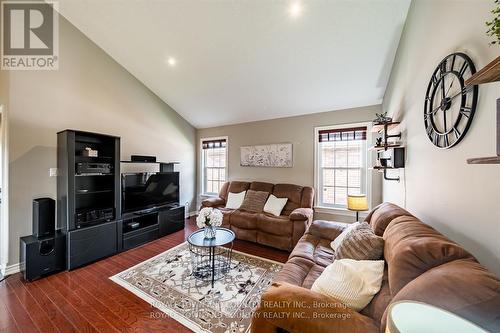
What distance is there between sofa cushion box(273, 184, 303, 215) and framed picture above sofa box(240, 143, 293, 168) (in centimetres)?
47

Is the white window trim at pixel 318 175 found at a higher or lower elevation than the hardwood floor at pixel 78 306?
higher

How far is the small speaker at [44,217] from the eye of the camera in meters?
2.51

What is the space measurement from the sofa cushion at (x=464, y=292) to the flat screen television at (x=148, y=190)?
3.70 meters

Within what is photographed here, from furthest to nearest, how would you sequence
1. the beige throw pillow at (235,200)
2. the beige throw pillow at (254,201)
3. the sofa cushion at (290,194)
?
the beige throw pillow at (235,200) < the beige throw pillow at (254,201) < the sofa cushion at (290,194)

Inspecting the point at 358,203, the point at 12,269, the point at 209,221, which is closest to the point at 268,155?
the point at 358,203

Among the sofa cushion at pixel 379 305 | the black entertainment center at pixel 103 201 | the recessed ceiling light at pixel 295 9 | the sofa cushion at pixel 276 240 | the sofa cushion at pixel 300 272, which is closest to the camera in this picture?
the sofa cushion at pixel 379 305

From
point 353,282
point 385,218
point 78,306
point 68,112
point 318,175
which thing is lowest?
point 78,306

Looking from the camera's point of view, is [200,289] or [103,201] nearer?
[200,289]

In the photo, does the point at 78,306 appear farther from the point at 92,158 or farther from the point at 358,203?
the point at 358,203

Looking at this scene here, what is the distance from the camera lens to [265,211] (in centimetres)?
368

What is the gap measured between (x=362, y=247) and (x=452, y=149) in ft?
2.97

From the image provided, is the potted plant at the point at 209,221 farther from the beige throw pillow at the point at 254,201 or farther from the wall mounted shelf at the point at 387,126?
the wall mounted shelf at the point at 387,126

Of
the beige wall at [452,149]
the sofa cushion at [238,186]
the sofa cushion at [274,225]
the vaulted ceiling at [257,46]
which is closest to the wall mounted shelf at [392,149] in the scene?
the beige wall at [452,149]

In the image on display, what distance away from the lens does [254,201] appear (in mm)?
3881
